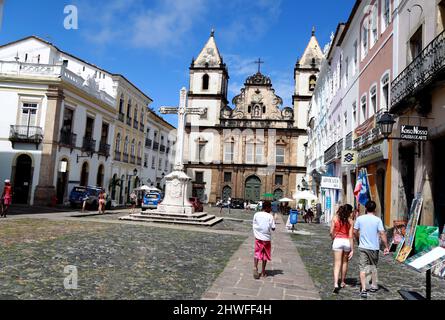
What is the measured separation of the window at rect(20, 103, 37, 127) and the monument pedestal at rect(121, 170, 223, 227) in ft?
36.3

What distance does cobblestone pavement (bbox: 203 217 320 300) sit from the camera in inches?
219

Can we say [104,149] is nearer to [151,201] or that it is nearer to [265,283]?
[151,201]

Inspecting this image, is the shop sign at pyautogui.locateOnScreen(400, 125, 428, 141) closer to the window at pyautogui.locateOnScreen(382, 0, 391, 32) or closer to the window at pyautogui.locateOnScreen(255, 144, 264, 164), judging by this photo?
the window at pyautogui.locateOnScreen(382, 0, 391, 32)

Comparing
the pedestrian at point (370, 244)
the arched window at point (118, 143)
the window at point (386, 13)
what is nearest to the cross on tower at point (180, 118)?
the window at point (386, 13)

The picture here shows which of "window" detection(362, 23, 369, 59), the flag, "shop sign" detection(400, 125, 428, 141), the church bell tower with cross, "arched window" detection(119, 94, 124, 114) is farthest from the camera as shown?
the church bell tower with cross

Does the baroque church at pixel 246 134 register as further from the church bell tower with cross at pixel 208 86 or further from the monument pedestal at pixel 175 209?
the monument pedestal at pixel 175 209

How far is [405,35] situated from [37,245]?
39.4 feet

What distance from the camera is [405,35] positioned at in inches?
459

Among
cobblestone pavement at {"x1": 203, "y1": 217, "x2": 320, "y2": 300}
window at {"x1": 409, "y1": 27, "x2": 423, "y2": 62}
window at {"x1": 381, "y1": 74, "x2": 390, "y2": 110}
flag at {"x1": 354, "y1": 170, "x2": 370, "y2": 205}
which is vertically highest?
window at {"x1": 409, "y1": 27, "x2": 423, "y2": 62}

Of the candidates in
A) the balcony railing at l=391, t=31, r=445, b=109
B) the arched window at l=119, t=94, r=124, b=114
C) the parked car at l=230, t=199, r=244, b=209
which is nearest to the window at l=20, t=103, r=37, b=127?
the arched window at l=119, t=94, r=124, b=114

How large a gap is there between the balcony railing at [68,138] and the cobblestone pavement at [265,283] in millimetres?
19287

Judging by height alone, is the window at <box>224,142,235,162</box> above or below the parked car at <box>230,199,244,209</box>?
above
